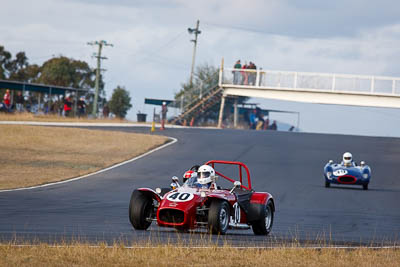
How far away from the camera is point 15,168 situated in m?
29.7

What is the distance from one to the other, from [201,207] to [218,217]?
447mm

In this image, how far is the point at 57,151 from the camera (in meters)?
37.2

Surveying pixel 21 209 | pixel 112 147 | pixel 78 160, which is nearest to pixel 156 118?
pixel 112 147

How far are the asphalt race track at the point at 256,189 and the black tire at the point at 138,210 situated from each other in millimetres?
294

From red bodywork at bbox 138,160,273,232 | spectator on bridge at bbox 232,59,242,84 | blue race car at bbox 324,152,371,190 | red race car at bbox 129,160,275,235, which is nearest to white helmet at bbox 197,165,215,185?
red race car at bbox 129,160,275,235

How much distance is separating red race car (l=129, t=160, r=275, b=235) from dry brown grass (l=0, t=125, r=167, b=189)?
11.1 metres

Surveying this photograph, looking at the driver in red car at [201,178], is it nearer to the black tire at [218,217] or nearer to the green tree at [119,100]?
the black tire at [218,217]

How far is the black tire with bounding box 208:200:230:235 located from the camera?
12.7 metres

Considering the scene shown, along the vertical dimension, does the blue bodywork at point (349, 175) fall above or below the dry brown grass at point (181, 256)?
above

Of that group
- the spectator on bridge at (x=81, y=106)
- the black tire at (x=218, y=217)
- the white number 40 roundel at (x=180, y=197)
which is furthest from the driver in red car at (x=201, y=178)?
the spectator on bridge at (x=81, y=106)

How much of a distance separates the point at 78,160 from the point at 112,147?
18.3ft

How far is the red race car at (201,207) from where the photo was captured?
12.6 metres

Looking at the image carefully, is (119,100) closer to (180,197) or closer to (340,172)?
(340,172)

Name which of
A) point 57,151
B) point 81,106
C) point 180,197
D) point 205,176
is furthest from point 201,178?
point 81,106
